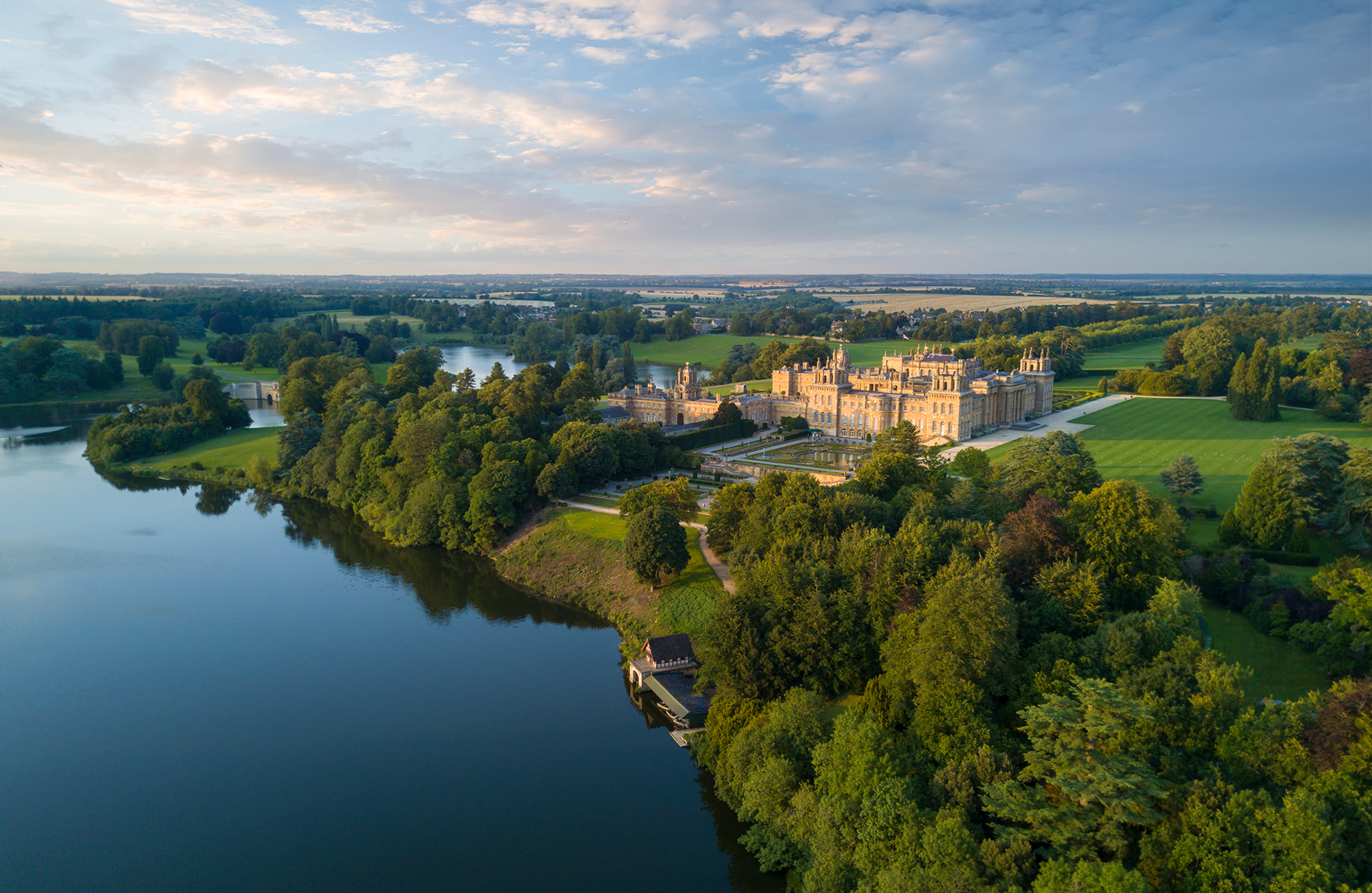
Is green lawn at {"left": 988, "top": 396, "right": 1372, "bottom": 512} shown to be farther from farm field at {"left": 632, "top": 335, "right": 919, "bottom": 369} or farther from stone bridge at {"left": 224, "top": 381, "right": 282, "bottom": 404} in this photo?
stone bridge at {"left": 224, "top": 381, "right": 282, "bottom": 404}

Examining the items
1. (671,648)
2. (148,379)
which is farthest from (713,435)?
(148,379)

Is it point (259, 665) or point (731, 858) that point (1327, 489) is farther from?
point (259, 665)

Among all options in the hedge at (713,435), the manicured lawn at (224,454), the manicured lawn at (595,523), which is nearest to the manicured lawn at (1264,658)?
the manicured lawn at (595,523)

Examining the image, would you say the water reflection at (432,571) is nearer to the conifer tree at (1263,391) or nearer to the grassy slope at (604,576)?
the grassy slope at (604,576)

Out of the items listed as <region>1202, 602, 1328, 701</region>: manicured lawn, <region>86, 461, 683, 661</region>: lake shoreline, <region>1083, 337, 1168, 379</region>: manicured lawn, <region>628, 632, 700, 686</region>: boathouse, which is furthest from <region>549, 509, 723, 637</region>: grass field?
<region>1083, 337, 1168, 379</region>: manicured lawn

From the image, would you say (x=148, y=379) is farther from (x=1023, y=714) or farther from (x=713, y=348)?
(x=1023, y=714)
